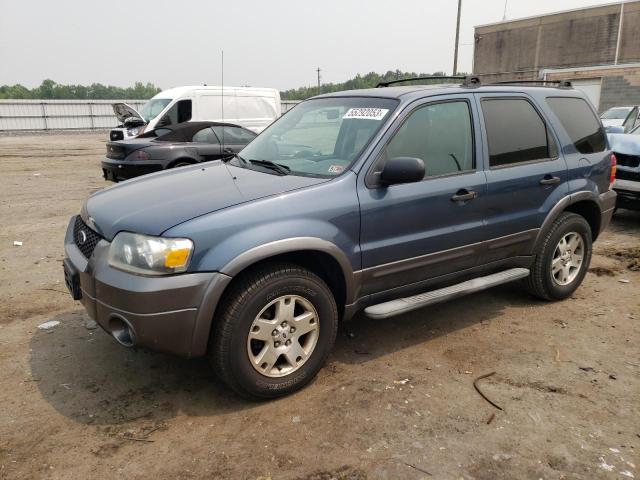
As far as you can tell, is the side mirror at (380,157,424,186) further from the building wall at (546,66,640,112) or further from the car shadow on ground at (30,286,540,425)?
the building wall at (546,66,640,112)

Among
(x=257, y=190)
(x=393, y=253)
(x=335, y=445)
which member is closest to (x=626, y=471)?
(x=335, y=445)

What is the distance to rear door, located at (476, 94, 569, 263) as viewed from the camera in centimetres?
400

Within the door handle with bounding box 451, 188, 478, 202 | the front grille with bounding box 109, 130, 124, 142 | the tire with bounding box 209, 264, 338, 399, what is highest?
the front grille with bounding box 109, 130, 124, 142

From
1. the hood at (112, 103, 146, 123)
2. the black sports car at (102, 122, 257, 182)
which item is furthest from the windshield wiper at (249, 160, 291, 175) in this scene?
the hood at (112, 103, 146, 123)

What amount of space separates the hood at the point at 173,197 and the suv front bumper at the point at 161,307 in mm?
283

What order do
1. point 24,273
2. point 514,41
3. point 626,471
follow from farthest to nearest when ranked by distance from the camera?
point 514,41, point 24,273, point 626,471

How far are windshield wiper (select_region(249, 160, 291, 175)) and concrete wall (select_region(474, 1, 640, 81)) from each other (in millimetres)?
51432

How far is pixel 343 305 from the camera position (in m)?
3.45

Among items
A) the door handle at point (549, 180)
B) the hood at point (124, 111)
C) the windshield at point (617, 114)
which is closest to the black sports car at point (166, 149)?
the door handle at point (549, 180)

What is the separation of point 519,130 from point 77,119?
39.7 m

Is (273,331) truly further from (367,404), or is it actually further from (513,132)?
(513,132)

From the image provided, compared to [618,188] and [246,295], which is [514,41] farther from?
[246,295]

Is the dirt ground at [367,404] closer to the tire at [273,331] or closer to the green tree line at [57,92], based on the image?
the tire at [273,331]

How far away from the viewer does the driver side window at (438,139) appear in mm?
3613
